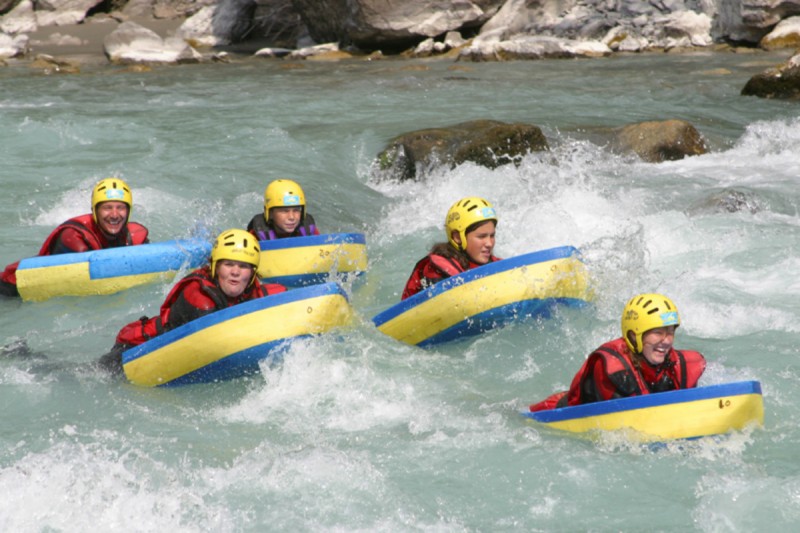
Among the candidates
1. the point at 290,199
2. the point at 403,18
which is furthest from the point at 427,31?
the point at 290,199

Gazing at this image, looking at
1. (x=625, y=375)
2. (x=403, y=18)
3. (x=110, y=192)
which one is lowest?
(x=625, y=375)

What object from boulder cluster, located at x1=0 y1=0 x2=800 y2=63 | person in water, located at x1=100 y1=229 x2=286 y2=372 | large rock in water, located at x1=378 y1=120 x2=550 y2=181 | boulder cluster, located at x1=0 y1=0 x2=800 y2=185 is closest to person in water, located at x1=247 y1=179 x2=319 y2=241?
person in water, located at x1=100 y1=229 x2=286 y2=372

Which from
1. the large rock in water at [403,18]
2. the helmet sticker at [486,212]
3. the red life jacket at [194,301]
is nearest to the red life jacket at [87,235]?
the red life jacket at [194,301]

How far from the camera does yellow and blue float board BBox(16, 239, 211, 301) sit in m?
8.27

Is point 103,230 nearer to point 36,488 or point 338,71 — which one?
point 36,488

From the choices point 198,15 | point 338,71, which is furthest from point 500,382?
point 198,15

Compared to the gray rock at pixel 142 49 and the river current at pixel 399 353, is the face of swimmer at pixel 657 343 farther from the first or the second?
the gray rock at pixel 142 49

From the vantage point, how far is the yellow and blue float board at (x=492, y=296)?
6867 millimetres

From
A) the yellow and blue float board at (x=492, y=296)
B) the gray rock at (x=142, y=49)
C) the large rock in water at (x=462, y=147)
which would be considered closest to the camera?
the yellow and blue float board at (x=492, y=296)

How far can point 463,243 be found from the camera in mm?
7137

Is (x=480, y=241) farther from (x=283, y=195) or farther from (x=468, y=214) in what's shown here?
(x=283, y=195)

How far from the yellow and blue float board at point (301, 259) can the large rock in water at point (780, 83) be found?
10.3 metres

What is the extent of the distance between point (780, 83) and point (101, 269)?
12032 mm

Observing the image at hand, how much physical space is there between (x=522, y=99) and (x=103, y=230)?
9.91 meters
